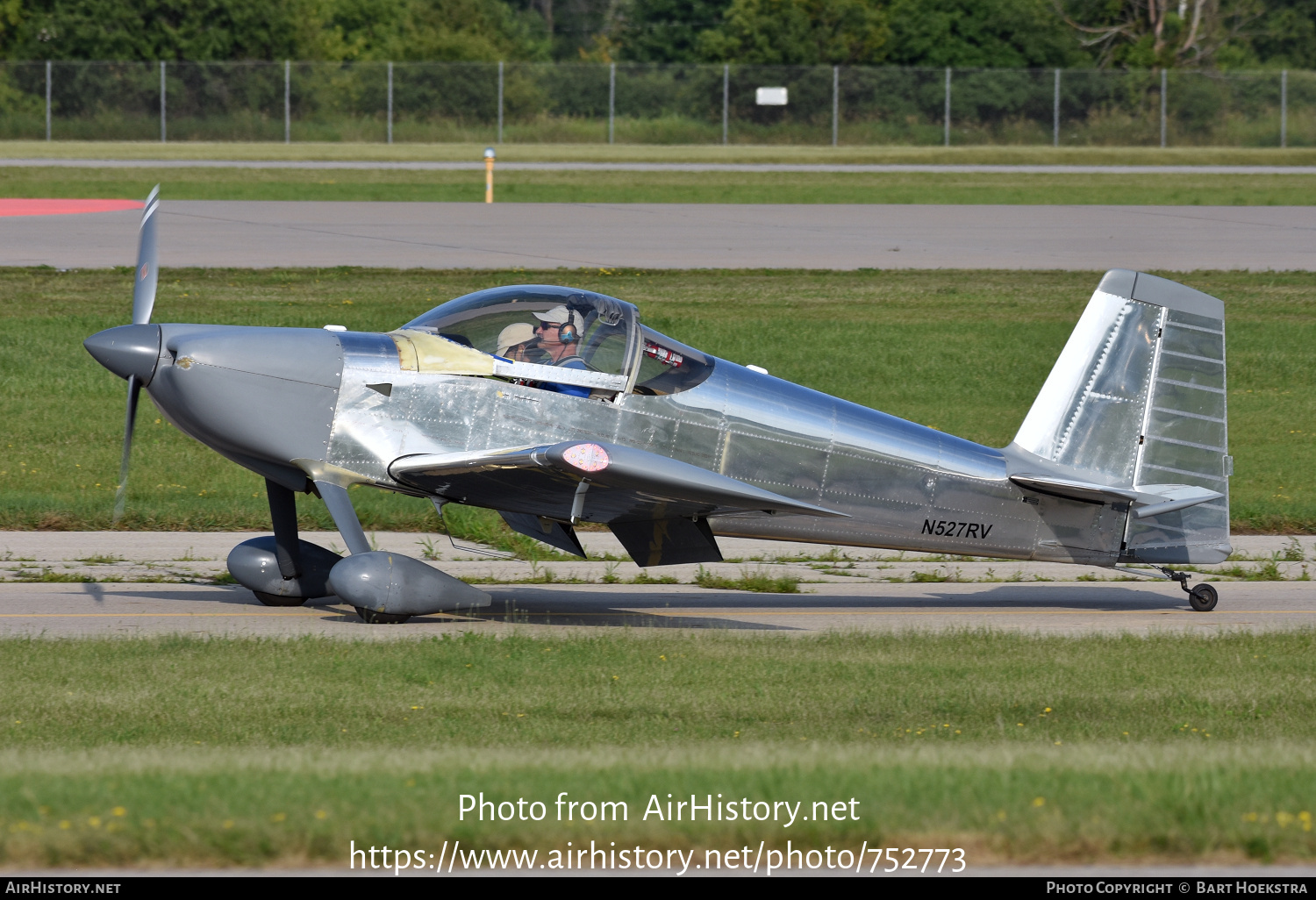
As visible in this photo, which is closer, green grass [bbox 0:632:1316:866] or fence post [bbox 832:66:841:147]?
green grass [bbox 0:632:1316:866]

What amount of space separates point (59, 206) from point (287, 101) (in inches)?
880

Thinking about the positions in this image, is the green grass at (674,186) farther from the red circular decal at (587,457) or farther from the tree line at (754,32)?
the red circular decal at (587,457)

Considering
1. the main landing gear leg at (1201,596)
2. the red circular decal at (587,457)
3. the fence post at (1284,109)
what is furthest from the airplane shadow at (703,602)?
the fence post at (1284,109)

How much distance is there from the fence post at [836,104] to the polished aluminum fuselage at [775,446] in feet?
158

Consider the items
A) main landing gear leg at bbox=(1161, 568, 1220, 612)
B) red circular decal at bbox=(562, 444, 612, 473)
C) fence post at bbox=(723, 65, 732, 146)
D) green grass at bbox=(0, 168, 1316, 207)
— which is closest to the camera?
red circular decal at bbox=(562, 444, 612, 473)

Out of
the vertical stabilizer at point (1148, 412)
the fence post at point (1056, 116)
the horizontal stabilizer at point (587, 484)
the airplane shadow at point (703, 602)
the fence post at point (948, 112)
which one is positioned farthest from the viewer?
the fence post at point (948, 112)

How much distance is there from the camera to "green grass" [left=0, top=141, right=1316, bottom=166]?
49.9 m

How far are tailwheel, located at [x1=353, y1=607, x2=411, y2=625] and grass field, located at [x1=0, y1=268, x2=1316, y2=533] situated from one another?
3.51m

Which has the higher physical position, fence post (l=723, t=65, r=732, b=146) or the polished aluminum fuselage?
fence post (l=723, t=65, r=732, b=146)

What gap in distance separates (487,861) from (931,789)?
1759 mm

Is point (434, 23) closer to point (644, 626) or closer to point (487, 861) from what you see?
point (644, 626)

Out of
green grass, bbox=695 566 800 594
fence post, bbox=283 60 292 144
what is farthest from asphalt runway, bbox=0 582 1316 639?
fence post, bbox=283 60 292 144

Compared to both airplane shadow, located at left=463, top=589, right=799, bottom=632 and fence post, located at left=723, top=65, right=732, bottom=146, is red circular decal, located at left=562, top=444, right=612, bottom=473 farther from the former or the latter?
fence post, located at left=723, top=65, right=732, bottom=146

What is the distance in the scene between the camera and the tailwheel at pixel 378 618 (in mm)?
9766
